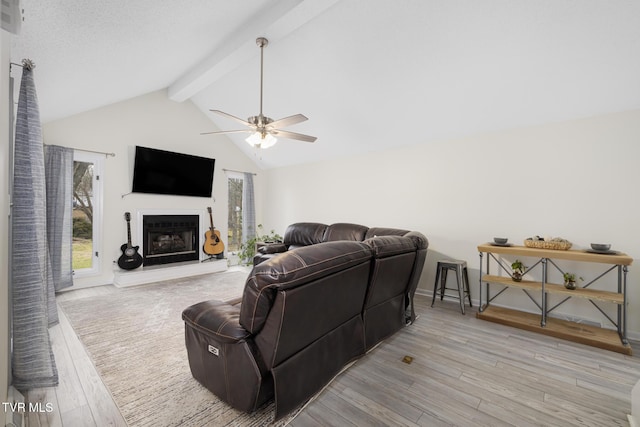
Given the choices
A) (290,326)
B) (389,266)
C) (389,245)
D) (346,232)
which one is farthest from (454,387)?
(346,232)

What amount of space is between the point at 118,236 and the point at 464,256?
5673 mm

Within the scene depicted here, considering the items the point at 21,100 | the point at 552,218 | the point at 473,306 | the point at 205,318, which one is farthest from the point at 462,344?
the point at 21,100

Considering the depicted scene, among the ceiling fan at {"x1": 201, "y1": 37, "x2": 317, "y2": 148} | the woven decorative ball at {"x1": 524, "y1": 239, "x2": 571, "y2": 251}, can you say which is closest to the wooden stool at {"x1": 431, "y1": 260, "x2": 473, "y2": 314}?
the woven decorative ball at {"x1": 524, "y1": 239, "x2": 571, "y2": 251}

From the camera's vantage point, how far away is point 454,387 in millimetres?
1968

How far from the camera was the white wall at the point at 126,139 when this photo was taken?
4309 millimetres

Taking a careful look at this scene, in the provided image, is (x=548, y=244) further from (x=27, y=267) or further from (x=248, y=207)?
(x=248, y=207)

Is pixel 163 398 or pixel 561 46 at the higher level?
pixel 561 46

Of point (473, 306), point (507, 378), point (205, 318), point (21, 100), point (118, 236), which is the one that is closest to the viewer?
point (205, 318)

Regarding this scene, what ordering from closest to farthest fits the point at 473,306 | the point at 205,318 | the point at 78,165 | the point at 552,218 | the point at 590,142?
the point at 205,318 < the point at 590,142 < the point at 552,218 < the point at 473,306 < the point at 78,165

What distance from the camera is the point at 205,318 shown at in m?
1.70

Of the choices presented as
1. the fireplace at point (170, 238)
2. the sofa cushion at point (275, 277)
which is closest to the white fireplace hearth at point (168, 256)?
the fireplace at point (170, 238)

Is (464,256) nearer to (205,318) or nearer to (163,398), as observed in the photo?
(205,318)

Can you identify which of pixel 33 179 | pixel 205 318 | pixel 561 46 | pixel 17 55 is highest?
pixel 561 46

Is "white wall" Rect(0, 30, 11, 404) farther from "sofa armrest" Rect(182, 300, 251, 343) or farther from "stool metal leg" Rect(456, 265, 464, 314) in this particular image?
"stool metal leg" Rect(456, 265, 464, 314)
